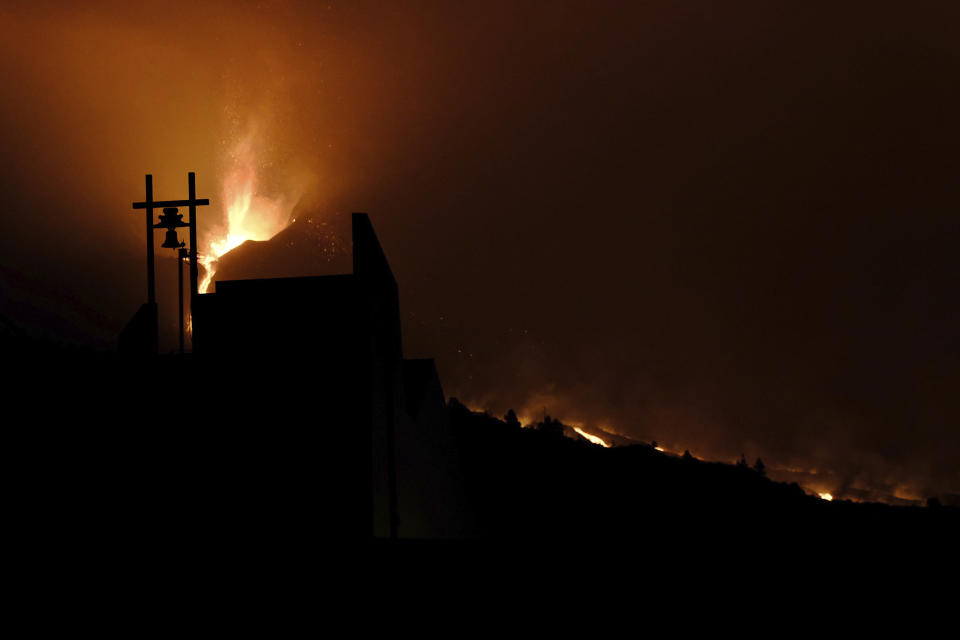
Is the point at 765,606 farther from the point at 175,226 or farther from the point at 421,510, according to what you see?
the point at 175,226

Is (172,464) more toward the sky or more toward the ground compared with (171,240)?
more toward the ground

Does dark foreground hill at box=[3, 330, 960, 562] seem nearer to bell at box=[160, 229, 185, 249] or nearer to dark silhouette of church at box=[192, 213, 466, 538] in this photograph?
dark silhouette of church at box=[192, 213, 466, 538]

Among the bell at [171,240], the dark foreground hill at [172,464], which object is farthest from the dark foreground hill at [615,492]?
the dark foreground hill at [172,464]

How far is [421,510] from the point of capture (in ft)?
37.4

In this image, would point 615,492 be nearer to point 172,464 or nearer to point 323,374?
point 323,374

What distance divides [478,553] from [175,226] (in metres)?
13.1

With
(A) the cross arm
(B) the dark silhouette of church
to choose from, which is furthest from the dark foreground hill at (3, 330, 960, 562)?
(A) the cross arm

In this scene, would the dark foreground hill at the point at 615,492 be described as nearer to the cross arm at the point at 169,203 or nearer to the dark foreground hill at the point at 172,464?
the cross arm at the point at 169,203

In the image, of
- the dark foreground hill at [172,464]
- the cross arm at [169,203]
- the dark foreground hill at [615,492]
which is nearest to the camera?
the dark foreground hill at [172,464]

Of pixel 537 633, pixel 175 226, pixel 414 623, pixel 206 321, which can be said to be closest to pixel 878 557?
pixel 537 633

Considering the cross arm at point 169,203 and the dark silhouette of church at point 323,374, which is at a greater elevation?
the cross arm at point 169,203

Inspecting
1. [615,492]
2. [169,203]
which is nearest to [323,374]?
[169,203]

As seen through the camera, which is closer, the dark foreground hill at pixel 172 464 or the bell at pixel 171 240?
the dark foreground hill at pixel 172 464

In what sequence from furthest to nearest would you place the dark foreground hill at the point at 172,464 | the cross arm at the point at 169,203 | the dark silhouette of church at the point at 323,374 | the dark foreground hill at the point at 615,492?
1. the dark foreground hill at the point at 615,492
2. the cross arm at the point at 169,203
3. the dark silhouette of church at the point at 323,374
4. the dark foreground hill at the point at 172,464
